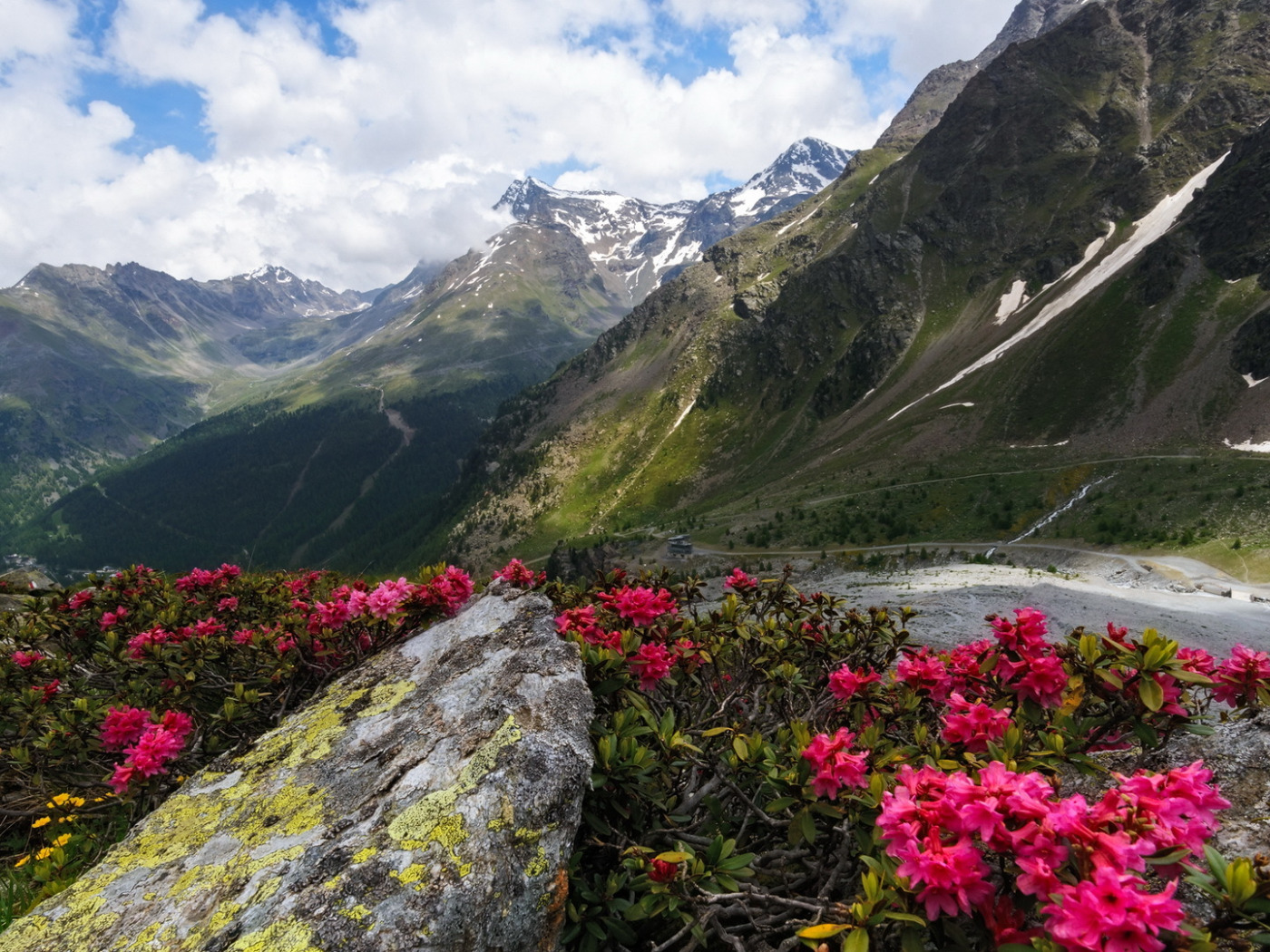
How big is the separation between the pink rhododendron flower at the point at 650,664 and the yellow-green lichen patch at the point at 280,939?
2767 millimetres

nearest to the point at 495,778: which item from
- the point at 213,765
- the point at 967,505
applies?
the point at 213,765

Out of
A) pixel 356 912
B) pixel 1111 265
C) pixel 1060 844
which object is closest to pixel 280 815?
pixel 356 912

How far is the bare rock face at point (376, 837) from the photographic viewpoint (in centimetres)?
287

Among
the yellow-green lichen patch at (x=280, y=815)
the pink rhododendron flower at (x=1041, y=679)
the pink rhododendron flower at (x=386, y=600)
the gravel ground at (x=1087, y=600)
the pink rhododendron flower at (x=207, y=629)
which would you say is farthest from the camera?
the gravel ground at (x=1087, y=600)

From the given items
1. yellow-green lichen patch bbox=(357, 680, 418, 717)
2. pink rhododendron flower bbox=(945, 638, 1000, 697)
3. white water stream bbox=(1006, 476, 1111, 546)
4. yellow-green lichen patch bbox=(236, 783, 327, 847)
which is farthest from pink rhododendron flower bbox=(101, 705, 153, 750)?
white water stream bbox=(1006, 476, 1111, 546)

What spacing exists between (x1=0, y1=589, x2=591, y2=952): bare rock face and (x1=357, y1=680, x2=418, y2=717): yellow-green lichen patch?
3 centimetres

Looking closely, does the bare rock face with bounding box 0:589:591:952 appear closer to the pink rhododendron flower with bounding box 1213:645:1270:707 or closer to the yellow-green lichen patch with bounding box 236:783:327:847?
the yellow-green lichen patch with bounding box 236:783:327:847

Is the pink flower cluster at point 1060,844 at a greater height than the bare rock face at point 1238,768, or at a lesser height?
greater

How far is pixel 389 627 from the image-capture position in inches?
248

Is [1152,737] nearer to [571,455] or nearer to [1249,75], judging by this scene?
[571,455]

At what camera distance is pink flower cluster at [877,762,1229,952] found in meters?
2.12

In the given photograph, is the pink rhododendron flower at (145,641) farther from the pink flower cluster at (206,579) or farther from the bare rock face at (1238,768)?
the bare rock face at (1238,768)

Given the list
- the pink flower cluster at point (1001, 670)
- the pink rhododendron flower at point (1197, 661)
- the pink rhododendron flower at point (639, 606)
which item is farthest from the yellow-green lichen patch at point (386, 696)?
the pink rhododendron flower at point (1197, 661)

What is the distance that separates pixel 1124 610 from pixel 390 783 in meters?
24.5
